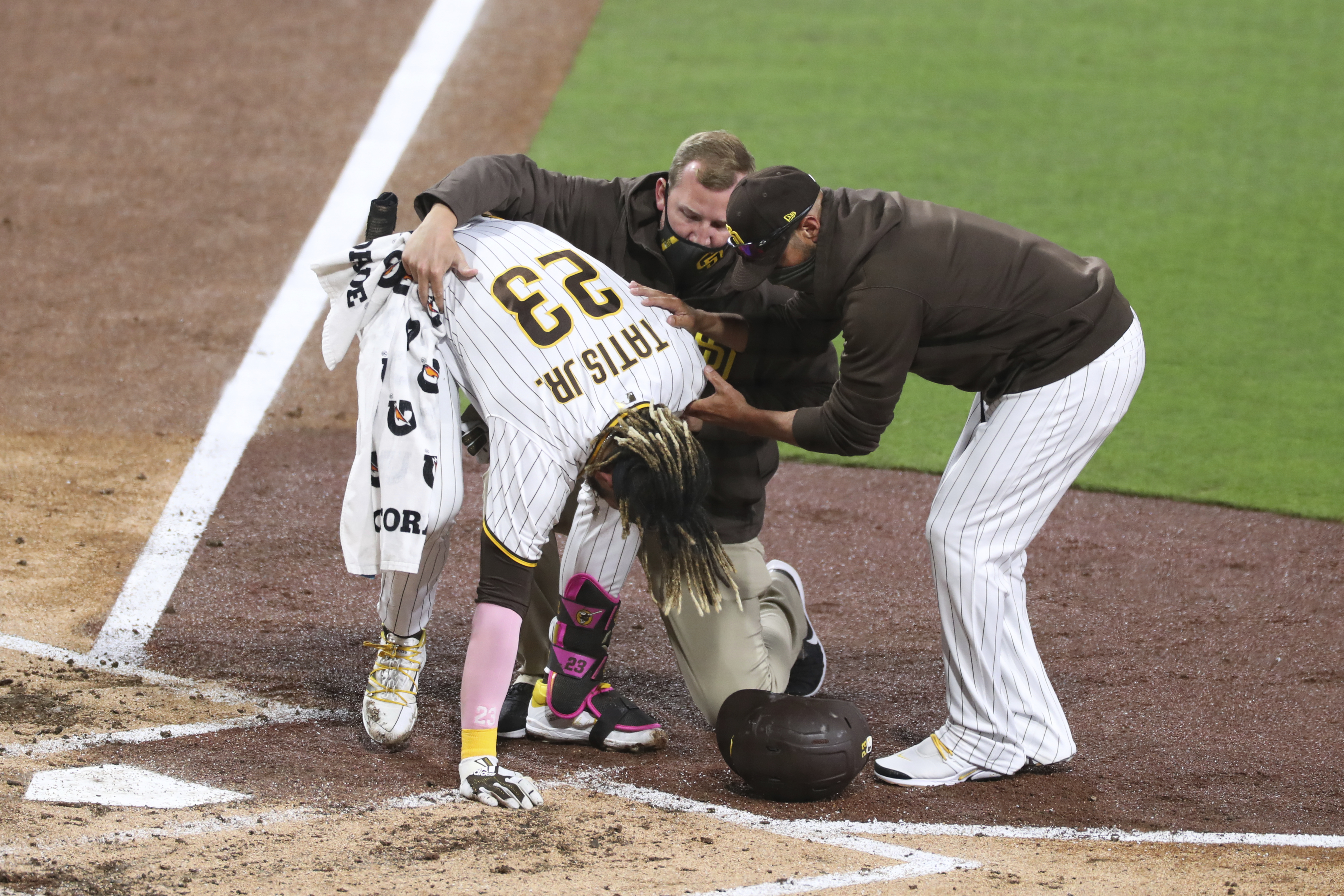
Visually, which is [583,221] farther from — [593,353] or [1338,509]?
[1338,509]

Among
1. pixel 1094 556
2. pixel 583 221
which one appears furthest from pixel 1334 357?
pixel 583 221

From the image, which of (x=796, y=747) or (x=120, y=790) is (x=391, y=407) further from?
(x=796, y=747)

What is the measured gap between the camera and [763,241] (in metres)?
3.61

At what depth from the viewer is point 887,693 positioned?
15.0ft

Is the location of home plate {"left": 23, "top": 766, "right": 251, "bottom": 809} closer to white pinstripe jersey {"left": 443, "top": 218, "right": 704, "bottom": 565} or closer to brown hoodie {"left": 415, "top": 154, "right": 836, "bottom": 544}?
white pinstripe jersey {"left": 443, "top": 218, "right": 704, "bottom": 565}

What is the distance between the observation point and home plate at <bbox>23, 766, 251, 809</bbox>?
11.2ft

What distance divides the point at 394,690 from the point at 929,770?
1.50 meters

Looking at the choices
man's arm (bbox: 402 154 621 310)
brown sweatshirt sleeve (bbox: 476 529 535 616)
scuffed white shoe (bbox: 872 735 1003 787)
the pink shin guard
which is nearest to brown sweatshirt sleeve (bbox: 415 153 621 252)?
man's arm (bbox: 402 154 621 310)

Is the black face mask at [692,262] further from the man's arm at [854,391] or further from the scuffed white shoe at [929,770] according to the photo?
the scuffed white shoe at [929,770]

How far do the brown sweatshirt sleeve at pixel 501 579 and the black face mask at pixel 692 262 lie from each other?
44.6 inches

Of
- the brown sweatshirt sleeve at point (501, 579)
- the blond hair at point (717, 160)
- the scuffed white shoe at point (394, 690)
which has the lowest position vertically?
the scuffed white shoe at point (394, 690)

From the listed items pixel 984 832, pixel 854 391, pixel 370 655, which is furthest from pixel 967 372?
pixel 370 655

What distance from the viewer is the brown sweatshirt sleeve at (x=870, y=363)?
359cm

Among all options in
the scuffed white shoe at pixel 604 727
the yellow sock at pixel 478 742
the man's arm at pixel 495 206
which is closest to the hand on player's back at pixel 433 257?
the man's arm at pixel 495 206
